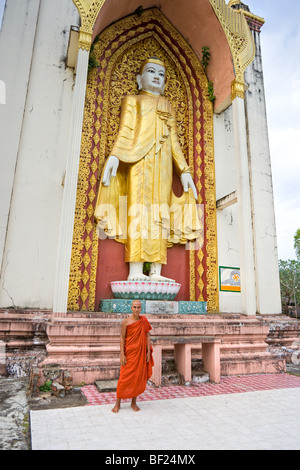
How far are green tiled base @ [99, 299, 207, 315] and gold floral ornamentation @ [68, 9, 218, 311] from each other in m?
0.65

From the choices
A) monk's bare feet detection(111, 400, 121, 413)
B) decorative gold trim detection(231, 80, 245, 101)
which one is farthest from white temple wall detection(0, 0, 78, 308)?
decorative gold trim detection(231, 80, 245, 101)

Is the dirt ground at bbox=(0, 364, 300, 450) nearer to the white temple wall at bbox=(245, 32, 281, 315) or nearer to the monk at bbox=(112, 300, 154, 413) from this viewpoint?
the monk at bbox=(112, 300, 154, 413)

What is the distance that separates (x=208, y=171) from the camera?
6633 mm

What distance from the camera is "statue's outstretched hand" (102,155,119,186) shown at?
5.32 m

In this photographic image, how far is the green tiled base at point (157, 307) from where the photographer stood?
15.1ft

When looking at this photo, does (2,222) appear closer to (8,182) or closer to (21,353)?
(8,182)

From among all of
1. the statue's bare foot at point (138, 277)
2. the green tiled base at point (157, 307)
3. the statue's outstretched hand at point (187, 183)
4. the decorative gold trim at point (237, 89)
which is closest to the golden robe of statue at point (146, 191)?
the statue's outstretched hand at point (187, 183)

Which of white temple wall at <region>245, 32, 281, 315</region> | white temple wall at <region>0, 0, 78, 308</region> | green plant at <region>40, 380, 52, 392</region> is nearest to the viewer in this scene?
green plant at <region>40, 380, 52, 392</region>

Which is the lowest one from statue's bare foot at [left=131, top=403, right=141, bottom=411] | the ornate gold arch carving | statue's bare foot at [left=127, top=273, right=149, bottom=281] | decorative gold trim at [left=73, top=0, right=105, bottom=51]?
statue's bare foot at [left=131, top=403, right=141, bottom=411]

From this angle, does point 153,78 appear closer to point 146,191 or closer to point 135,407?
point 146,191

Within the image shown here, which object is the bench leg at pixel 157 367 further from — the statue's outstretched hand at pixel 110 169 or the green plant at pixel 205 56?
the green plant at pixel 205 56

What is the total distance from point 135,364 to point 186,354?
1071mm

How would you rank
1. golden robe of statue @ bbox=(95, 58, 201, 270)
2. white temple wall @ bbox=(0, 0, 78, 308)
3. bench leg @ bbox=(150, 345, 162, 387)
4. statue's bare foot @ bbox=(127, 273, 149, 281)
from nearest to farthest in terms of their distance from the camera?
bench leg @ bbox=(150, 345, 162, 387)
white temple wall @ bbox=(0, 0, 78, 308)
statue's bare foot @ bbox=(127, 273, 149, 281)
golden robe of statue @ bbox=(95, 58, 201, 270)
